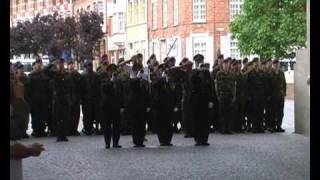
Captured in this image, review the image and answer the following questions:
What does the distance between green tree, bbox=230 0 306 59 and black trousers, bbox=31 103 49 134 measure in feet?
65.0

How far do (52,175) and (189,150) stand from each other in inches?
158

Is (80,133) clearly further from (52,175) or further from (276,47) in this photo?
(276,47)

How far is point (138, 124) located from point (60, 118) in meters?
2.92

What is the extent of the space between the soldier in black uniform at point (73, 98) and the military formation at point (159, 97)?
0.08ft

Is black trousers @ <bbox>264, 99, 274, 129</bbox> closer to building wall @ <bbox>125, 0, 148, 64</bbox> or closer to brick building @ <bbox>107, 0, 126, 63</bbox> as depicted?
building wall @ <bbox>125, 0, 148, 64</bbox>

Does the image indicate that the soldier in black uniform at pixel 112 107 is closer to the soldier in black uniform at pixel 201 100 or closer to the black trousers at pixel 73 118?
the soldier in black uniform at pixel 201 100

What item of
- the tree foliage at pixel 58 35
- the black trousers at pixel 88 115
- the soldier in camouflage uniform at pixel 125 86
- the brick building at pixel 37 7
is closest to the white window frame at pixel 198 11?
the tree foliage at pixel 58 35

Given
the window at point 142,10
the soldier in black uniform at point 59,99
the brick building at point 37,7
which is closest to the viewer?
the soldier in black uniform at point 59,99

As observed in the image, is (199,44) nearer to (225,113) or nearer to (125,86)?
(225,113)

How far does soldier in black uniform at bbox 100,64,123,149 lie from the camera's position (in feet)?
48.9

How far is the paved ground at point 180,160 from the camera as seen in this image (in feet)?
34.9

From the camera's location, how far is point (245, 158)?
1266 centimetres
